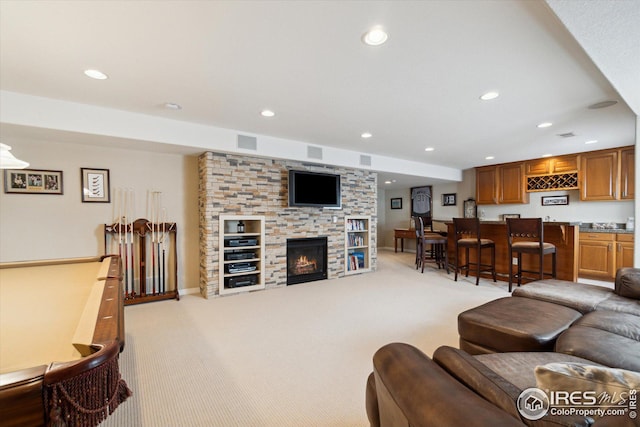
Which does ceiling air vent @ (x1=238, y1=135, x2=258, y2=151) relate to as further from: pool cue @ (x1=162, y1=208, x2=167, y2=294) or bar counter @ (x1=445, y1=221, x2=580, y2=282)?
bar counter @ (x1=445, y1=221, x2=580, y2=282)

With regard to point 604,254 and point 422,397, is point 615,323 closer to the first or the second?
point 422,397

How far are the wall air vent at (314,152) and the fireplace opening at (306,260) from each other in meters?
1.44

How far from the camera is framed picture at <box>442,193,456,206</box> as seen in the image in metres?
7.72

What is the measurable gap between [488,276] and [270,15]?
528 centimetres

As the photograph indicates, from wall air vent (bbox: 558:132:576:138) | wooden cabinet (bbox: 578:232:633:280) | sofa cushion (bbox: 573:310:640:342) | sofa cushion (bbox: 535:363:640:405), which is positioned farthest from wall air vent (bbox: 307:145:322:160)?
wooden cabinet (bbox: 578:232:633:280)

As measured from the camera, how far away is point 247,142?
406 cm

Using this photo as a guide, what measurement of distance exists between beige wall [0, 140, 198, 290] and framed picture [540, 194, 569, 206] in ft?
23.2

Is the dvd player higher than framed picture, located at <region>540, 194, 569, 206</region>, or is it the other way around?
framed picture, located at <region>540, 194, 569, 206</region>

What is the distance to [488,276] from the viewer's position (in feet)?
16.4

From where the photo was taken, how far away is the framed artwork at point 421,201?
8.37m

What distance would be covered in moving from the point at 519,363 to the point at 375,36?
6.67 feet

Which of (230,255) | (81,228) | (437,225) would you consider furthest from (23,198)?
(437,225)

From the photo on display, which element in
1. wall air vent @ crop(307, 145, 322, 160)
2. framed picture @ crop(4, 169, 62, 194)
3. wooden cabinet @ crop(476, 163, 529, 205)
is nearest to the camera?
framed picture @ crop(4, 169, 62, 194)

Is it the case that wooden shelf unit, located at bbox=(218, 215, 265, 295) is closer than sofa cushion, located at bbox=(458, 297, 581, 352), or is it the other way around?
sofa cushion, located at bbox=(458, 297, 581, 352)
